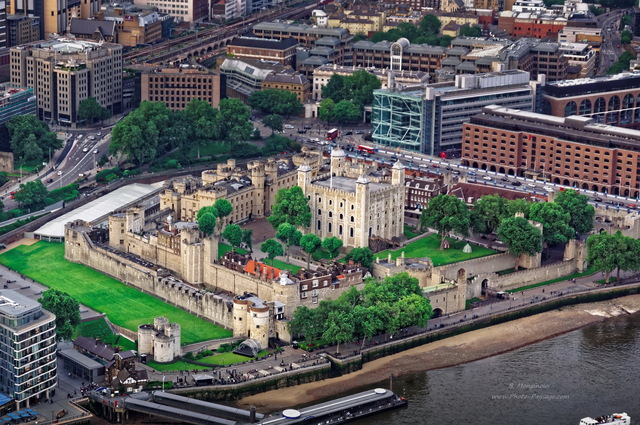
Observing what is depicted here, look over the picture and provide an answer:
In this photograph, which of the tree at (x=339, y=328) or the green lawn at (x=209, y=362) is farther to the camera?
the tree at (x=339, y=328)

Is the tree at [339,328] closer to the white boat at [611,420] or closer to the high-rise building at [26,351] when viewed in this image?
the white boat at [611,420]

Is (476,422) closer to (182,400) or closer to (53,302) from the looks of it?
(182,400)

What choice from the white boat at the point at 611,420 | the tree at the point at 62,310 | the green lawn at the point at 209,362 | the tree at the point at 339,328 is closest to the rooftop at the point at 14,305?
the tree at the point at 62,310

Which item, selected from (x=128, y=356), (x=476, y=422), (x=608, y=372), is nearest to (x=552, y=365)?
(x=608, y=372)

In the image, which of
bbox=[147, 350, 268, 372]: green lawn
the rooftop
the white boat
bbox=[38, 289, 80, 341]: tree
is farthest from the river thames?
the rooftop

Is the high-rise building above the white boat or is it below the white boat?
above

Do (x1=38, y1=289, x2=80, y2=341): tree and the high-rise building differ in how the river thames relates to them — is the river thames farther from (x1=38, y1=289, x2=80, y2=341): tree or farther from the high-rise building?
(x1=38, y1=289, x2=80, y2=341): tree
